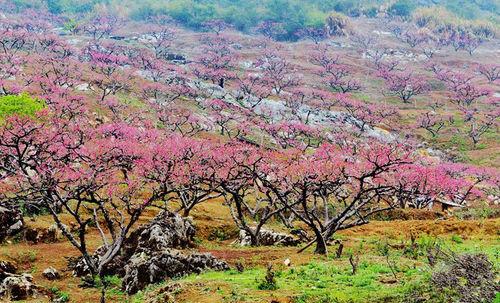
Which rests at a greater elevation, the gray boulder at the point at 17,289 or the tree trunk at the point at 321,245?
the gray boulder at the point at 17,289

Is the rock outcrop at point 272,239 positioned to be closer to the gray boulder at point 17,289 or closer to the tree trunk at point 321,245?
the tree trunk at point 321,245

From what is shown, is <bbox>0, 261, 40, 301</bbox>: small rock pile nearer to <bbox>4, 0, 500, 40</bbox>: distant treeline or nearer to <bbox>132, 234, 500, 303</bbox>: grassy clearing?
<bbox>132, 234, 500, 303</bbox>: grassy clearing

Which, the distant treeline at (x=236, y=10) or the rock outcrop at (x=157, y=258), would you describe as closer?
the rock outcrop at (x=157, y=258)

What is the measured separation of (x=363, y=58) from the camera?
6048 inches

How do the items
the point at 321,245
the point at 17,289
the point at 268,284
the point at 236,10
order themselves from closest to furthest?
the point at 268,284, the point at 17,289, the point at 321,245, the point at 236,10

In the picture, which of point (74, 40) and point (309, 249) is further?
point (74, 40)

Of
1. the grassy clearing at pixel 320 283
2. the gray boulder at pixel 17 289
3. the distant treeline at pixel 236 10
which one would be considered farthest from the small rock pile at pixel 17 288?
the distant treeline at pixel 236 10

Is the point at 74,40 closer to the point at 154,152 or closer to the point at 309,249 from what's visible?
the point at 154,152

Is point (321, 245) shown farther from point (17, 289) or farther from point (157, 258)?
point (17, 289)

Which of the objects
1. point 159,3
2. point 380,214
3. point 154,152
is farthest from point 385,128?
point 159,3

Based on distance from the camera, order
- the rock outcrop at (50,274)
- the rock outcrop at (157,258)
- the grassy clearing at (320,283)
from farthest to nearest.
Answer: the rock outcrop at (50,274) < the rock outcrop at (157,258) < the grassy clearing at (320,283)

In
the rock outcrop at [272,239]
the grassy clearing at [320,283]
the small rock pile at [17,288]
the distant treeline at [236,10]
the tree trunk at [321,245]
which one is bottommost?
the rock outcrop at [272,239]

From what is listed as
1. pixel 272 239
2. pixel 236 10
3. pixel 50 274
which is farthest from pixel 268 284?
pixel 236 10

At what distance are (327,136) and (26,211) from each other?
2309 inches
